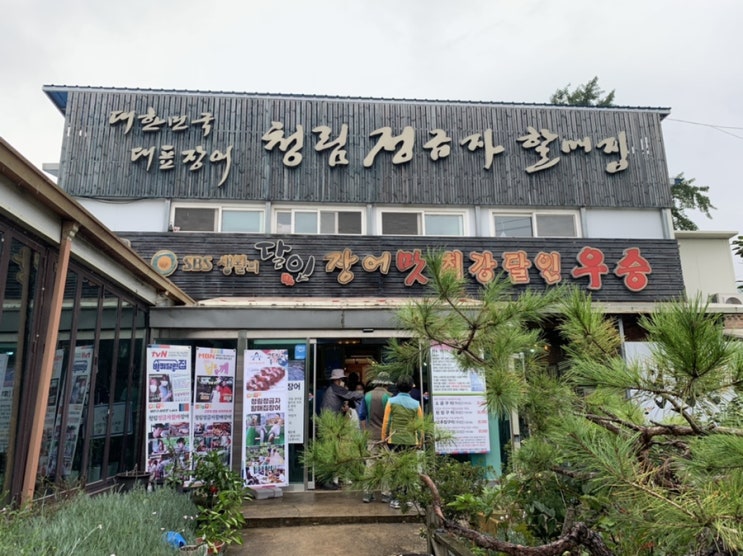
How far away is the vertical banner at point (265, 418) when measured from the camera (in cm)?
634

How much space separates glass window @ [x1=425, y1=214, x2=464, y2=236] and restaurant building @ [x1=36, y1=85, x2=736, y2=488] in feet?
0.08

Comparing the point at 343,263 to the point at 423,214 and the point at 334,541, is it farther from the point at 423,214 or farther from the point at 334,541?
the point at 334,541

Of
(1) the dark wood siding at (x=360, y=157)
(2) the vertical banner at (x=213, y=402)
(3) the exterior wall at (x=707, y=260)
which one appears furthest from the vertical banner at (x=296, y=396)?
(3) the exterior wall at (x=707, y=260)

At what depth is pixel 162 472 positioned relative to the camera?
5723 mm

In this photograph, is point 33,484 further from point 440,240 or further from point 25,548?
point 440,240

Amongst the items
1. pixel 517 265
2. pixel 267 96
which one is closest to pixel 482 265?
pixel 517 265

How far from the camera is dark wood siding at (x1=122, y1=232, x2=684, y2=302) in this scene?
8.53 meters

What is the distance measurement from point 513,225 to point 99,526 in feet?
27.0

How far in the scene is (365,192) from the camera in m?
9.38

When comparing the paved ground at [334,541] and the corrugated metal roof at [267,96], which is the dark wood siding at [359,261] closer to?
the corrugated metal roof at [267,96]

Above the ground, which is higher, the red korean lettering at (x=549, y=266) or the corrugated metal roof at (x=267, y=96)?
the corrugated metal roof at (x=267, y=96)

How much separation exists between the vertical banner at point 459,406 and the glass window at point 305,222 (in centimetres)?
356

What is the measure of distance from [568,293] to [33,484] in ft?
12.8

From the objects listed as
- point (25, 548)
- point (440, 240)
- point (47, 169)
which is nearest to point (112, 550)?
point (25, 548)
